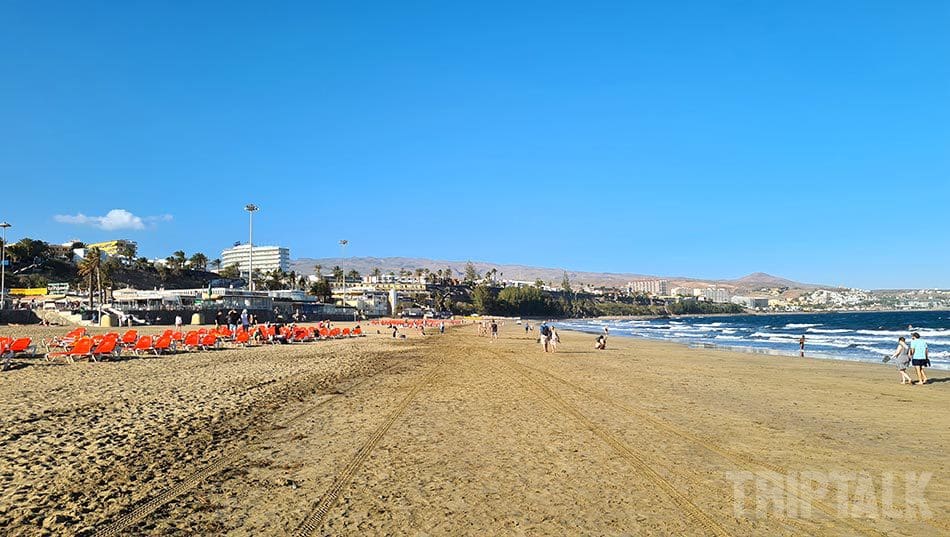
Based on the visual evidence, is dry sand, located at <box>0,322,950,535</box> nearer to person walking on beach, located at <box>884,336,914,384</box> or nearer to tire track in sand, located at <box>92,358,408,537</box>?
tire track in sand, located at <box>92,358,408,537</box>

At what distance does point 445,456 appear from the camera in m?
7.07

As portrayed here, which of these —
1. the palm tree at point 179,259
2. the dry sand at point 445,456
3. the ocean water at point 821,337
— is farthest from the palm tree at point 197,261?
the dry sand at point 445,456

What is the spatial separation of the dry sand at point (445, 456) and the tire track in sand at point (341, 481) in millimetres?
28

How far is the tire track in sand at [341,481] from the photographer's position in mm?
4715

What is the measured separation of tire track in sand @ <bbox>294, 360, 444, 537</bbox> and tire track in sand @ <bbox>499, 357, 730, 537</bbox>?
3.02 metres

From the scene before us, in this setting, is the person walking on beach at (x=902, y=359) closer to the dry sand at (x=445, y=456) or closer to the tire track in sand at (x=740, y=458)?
the dry sand at (x=445, y=456)

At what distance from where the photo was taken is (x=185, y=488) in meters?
5.54

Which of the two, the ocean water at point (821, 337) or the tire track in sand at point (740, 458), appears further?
the ocean water at point (821, 337)

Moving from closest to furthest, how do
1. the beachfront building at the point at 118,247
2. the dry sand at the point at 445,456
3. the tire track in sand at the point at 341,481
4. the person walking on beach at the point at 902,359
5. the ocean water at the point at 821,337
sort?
1. the tire track in sand at the point at 341,481
2. the dry sand at the point at 445,456
3. the person walking on beach at the point at 902,359
4. the ocean water at the point at 821,337
5. the beachfront building at the point at 118,247

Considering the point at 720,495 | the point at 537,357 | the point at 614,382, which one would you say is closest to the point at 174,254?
the point at 537,357

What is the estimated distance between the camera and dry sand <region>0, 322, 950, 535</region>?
4.91 metres

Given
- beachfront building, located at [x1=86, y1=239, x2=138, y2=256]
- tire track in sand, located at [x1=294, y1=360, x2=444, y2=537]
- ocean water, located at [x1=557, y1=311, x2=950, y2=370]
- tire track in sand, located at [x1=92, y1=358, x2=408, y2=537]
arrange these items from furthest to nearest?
Result: beachfront building, located at [x1=86, y1=239, x2=138, y2=256] < ocean water, located at [x1=557, y1=311, x2=950, y2=370] < tire track in sand, located at [x1=294, y1=360, x2=444, y2=537] < tire track in sand, located at [x1=92, y1=358, x2=408, y2=537]

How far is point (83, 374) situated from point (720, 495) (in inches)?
567

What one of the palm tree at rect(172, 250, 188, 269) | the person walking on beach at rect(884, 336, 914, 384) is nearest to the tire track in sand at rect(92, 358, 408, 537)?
the person walking on beach at rect(884, 336, 914, 384)
